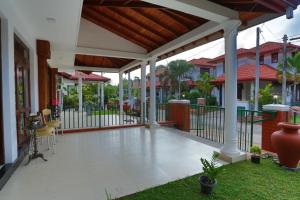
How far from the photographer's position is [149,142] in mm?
4766

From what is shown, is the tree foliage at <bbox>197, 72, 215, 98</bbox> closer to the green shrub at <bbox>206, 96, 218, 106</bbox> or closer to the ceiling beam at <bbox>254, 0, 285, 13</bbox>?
the green shrub at <bbox>206, 96, 218, 106</bbox>

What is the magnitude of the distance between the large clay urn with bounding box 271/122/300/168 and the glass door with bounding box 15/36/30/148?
4596 millimetres

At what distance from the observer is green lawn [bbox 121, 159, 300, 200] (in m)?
2.31

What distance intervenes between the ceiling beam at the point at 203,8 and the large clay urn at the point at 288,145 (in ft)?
6.98

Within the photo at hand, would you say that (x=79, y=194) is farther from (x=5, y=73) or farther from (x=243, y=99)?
(x=243, y=99)

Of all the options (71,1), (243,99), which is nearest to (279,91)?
(243,99)

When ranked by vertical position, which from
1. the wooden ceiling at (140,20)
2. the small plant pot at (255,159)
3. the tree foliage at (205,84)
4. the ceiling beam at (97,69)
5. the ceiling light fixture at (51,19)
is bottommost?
the small plant pot at (255,159)

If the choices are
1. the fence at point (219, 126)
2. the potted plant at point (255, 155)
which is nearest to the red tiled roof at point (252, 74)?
the fence at point (219, 126)

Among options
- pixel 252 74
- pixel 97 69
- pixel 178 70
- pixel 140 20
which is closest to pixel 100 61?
pixel 97 69

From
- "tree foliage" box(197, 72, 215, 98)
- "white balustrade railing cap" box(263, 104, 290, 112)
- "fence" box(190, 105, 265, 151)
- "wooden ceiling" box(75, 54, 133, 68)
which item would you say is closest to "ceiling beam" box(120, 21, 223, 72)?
"fence" box(190, 105, 265, 151)

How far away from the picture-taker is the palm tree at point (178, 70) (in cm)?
1838

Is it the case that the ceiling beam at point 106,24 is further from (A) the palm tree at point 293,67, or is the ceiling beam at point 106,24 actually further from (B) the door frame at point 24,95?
(A) the palm tree at point 293,67

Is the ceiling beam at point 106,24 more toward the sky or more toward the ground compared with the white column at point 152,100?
more toward the sky

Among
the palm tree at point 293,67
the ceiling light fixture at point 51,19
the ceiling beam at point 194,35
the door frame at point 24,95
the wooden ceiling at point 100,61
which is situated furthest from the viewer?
the palm tree at point 293,67
